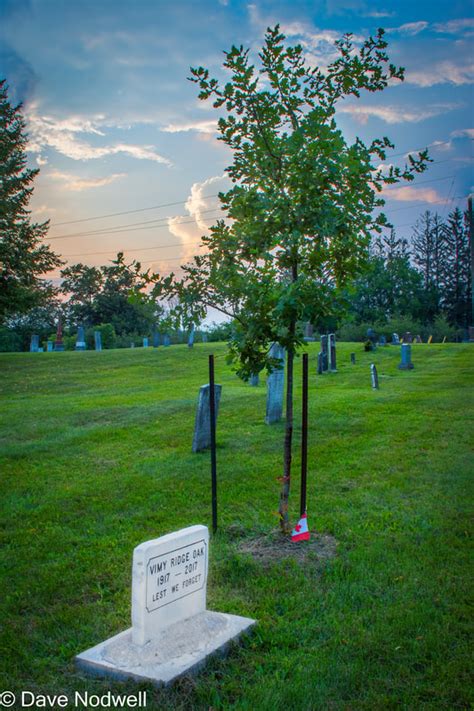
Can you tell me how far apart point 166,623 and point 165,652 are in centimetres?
18

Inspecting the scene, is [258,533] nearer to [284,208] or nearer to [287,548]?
[287,548]

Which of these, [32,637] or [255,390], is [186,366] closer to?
[255,390]

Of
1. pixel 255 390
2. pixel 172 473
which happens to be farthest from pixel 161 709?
pixel 255 390

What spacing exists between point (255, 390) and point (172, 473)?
829 centimetres

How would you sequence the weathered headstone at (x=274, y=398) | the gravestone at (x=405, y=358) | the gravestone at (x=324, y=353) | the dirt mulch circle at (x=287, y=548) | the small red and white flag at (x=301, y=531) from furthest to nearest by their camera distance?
the gravestone at (x=405, y=358), the gravestone at (x=324, y=353), the weathered headstone at (x=274, y=398), the small red and white flag at (x=301, y=531), the dirt mulch circle at (x=287, y=548)

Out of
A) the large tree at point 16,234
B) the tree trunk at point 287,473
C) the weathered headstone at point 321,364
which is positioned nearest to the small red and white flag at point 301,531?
the tree trunk at point 287,473

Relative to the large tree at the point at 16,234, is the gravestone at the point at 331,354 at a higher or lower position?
lower

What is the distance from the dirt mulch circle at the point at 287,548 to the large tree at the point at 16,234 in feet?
82.9

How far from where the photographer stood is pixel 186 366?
2620 cm

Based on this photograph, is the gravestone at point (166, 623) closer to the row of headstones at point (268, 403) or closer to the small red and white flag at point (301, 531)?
the small red and white flag at point (301, 531)

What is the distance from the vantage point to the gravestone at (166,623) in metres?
3.73

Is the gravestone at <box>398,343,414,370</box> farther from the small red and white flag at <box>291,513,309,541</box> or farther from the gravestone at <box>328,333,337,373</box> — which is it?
the small red and white flag at <box>291,513,309,541</box>

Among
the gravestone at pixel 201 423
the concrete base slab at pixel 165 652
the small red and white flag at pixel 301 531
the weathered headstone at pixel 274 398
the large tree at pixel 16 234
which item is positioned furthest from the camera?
the large tree at pixel 16 234

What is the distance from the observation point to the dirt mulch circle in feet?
18.6
